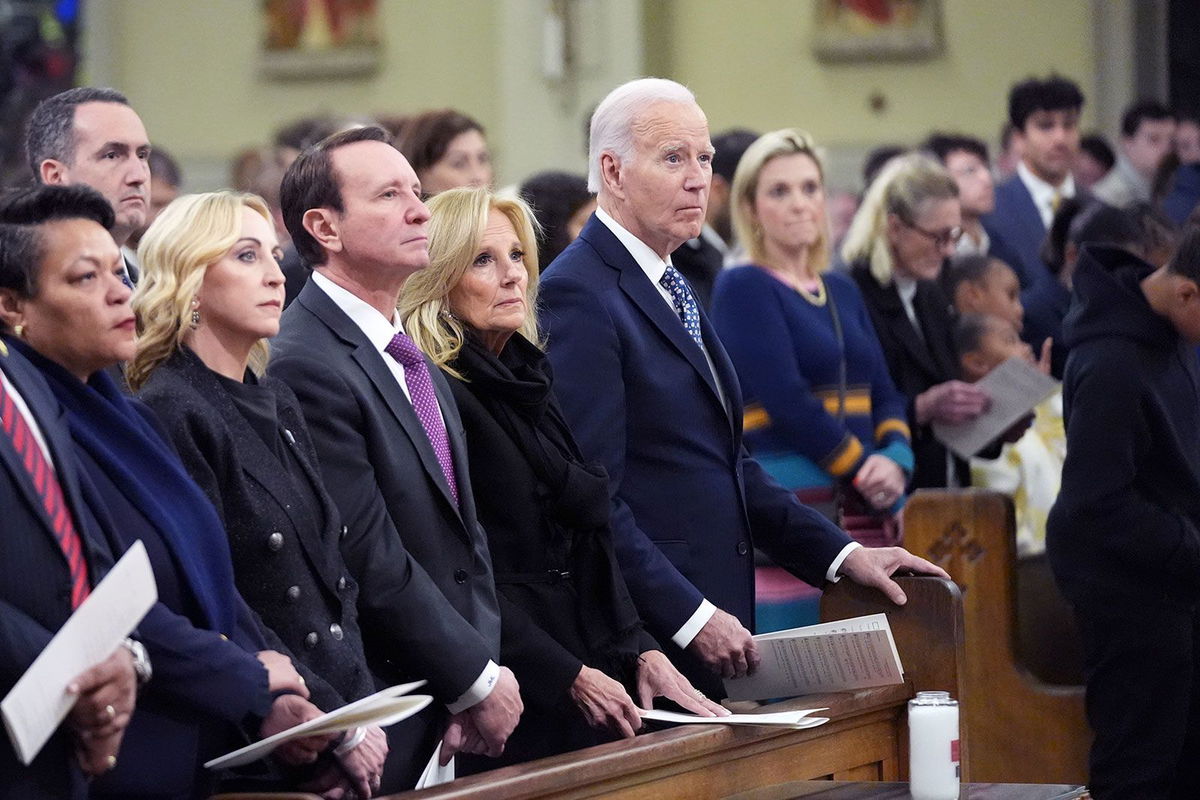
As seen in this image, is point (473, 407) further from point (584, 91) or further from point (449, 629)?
point (584, 91)

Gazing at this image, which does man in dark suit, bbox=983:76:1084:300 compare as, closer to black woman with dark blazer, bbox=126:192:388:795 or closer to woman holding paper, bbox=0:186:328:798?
black woman with dark blazer, bbox=126:192:388:795

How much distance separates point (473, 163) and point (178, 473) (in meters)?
2.54

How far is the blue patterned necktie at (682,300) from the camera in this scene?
3.54 m

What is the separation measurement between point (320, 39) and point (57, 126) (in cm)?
739

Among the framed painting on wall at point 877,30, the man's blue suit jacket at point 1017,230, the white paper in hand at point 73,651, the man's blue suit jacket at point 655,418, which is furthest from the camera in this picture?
the framed painting on wall at point 877,30

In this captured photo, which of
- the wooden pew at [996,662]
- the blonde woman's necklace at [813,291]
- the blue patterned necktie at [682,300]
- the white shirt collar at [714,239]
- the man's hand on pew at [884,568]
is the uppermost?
the blue patterned necktie at [682,300]

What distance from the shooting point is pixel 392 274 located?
10.0 ft

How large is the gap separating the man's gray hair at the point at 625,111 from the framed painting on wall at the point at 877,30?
6356mm

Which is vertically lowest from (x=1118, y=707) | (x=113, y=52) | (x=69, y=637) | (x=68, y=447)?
(x=1118, y=707)

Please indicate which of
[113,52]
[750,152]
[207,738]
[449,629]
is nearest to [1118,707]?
[750,152]

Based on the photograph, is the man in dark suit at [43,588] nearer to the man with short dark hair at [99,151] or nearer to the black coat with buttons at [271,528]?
the black coat with buttons at [271,528]

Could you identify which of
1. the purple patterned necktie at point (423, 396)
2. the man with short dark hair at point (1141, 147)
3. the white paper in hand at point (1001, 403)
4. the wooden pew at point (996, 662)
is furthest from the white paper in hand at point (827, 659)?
the man with short dark hair at point (1141, 147)

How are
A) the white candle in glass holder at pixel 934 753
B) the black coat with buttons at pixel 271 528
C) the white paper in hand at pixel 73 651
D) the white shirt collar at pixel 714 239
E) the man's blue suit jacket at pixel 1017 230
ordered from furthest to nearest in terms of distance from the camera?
the man's blue suit jacket at pixel 1017 230 → the white shirt collar at pixel 714 239 → the white candle in glass holder at pixel 934 753 → the black coat with buttons at pixel 271 528 → the white paper in hand at pixel 73 651

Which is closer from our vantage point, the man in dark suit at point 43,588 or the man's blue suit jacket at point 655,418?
the man in dark suit at point 43,588
